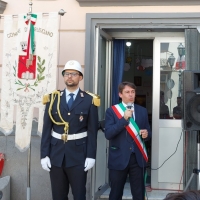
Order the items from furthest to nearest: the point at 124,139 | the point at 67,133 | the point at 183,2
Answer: the point at 183,2, the point at 124,139, the point at 67,133

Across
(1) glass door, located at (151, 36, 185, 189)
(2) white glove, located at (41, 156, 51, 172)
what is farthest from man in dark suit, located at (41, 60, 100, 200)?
(1) glass door, located at (151, 36, 185, 189)

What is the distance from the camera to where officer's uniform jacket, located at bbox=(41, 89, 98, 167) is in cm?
386

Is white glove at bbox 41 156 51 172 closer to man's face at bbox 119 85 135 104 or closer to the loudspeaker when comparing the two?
man's face at bbox 119 85 135 104

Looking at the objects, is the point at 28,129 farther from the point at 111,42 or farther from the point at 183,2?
the point at 183,2

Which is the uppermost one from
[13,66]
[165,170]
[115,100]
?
[13,66]

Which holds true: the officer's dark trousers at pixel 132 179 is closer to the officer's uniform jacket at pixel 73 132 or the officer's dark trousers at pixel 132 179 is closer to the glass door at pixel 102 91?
the officer's uniform jacket at pixel 73 132

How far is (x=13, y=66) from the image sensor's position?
4.34m

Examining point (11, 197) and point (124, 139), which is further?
point (11, 197)

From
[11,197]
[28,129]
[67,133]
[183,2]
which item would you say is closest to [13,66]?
[28,129]

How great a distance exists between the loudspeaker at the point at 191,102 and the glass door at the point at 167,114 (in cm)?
112

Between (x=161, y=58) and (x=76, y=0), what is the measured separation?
4.63 feet

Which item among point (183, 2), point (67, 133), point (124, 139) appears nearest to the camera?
point (67, 133)

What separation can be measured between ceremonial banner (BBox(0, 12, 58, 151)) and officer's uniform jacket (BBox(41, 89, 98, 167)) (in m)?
0.40

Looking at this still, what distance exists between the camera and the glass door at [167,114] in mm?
5199
